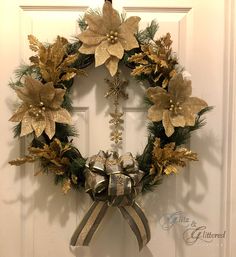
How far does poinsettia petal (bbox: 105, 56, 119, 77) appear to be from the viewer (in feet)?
3.45

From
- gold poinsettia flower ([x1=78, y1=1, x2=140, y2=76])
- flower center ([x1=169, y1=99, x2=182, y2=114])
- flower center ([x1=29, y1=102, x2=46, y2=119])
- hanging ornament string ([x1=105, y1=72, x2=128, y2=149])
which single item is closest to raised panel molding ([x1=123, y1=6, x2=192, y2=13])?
gold poinsettia flower ([x1=78, y1=1, x2=140, y2=76])

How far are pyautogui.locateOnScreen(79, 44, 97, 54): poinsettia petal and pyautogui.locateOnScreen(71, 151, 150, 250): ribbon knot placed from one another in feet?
1.06

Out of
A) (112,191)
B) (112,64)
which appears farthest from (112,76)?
(112,191)

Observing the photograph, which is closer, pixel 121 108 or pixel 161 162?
pixel 161 162

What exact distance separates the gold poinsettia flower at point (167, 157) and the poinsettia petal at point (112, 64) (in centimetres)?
26

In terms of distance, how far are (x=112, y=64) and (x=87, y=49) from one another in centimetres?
9

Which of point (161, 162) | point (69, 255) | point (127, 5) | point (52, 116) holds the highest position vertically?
point (127, 5)

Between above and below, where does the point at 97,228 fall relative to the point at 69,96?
below

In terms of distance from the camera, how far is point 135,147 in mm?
1147

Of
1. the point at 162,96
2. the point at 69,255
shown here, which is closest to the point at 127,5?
the point at 162,96

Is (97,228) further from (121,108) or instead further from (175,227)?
(121,108)

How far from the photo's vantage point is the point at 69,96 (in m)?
1.12

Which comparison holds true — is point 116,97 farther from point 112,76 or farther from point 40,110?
point 40,110

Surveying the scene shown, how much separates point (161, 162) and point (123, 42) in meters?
0.40
